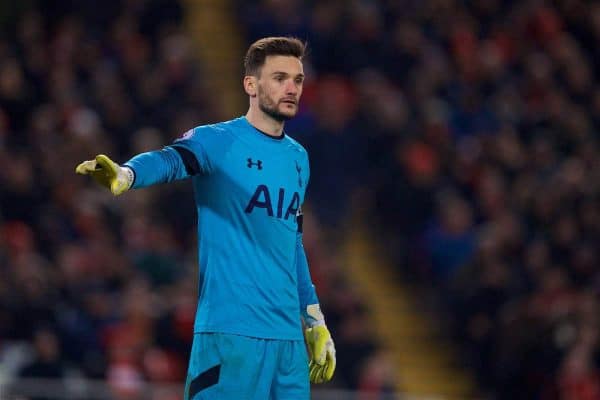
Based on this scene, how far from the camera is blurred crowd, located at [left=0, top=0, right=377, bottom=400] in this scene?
1048 centimetres

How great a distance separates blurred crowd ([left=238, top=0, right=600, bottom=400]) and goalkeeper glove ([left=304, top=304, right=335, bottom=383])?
5.39m

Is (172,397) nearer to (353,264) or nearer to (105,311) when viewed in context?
(105,311)

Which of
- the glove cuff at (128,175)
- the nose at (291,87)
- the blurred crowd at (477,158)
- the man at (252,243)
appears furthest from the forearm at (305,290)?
the blurred crowd at (477,158)

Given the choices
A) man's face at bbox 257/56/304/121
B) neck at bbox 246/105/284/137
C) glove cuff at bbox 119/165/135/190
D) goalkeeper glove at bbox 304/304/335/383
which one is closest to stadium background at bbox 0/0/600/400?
goalkeeper glove at bbox 304/304/335/383

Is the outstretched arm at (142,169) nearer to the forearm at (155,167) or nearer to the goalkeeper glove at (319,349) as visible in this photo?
the forearm at (155,167)

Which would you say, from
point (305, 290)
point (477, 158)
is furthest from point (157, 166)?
point (477, 158)

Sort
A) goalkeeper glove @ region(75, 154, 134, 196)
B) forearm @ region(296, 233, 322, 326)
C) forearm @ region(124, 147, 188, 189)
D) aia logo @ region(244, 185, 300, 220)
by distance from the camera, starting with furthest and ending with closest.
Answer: forearm @ region(296, 233, 322, 326)
aia logo @ region(244, 185, 300, 220)
forearm @ region(124, 147, 188, 189)
goalkeeper glove @ region(75, 154, 134, 196)

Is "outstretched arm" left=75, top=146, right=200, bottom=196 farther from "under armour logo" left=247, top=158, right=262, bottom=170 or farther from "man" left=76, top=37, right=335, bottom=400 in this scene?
"under armour logo" left=247, top=158, right=262, bottom=170

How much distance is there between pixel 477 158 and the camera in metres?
13.7

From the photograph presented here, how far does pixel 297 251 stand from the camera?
6.00 m

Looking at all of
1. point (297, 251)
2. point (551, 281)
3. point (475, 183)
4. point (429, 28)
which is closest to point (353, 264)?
point (475, 183)

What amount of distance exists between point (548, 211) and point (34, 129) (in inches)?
191

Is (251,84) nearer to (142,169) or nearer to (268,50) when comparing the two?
(268,50)

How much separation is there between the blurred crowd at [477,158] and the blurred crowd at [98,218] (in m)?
0.93
